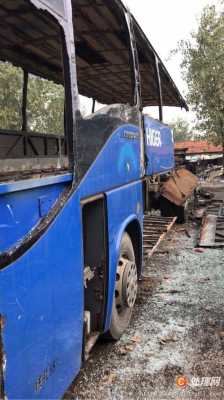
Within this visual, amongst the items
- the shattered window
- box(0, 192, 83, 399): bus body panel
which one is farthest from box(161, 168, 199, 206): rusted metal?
box(0, 192, 83, 399): bus body panel

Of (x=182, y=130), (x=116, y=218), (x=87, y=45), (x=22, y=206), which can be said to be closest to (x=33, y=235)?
(x=22, y=206)

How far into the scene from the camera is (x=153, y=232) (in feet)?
27.2

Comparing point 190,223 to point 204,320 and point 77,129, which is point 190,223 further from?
point 77,129

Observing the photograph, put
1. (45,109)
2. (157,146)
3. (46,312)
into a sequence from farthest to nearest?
(45,109) → (157,146) → (46,312)

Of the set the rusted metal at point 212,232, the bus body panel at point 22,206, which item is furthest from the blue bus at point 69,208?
the rusted metal at point 212,232

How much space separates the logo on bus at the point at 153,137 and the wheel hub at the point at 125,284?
207 centimetres

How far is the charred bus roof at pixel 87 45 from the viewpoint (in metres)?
4.05

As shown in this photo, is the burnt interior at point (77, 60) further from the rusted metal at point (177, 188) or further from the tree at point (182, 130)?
the tree at point (182, 130)

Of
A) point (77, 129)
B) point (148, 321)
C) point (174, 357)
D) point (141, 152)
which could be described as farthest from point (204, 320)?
point (77, 129)

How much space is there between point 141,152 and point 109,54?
1.77 meters

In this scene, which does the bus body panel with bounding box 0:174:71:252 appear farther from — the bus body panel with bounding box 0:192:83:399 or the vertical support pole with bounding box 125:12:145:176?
the vertical support pole with bounding box 125:12:145:176

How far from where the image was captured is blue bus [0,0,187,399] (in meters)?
2.05

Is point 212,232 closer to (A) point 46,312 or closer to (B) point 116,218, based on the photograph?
(B) point 116,218

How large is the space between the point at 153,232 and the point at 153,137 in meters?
2.66
